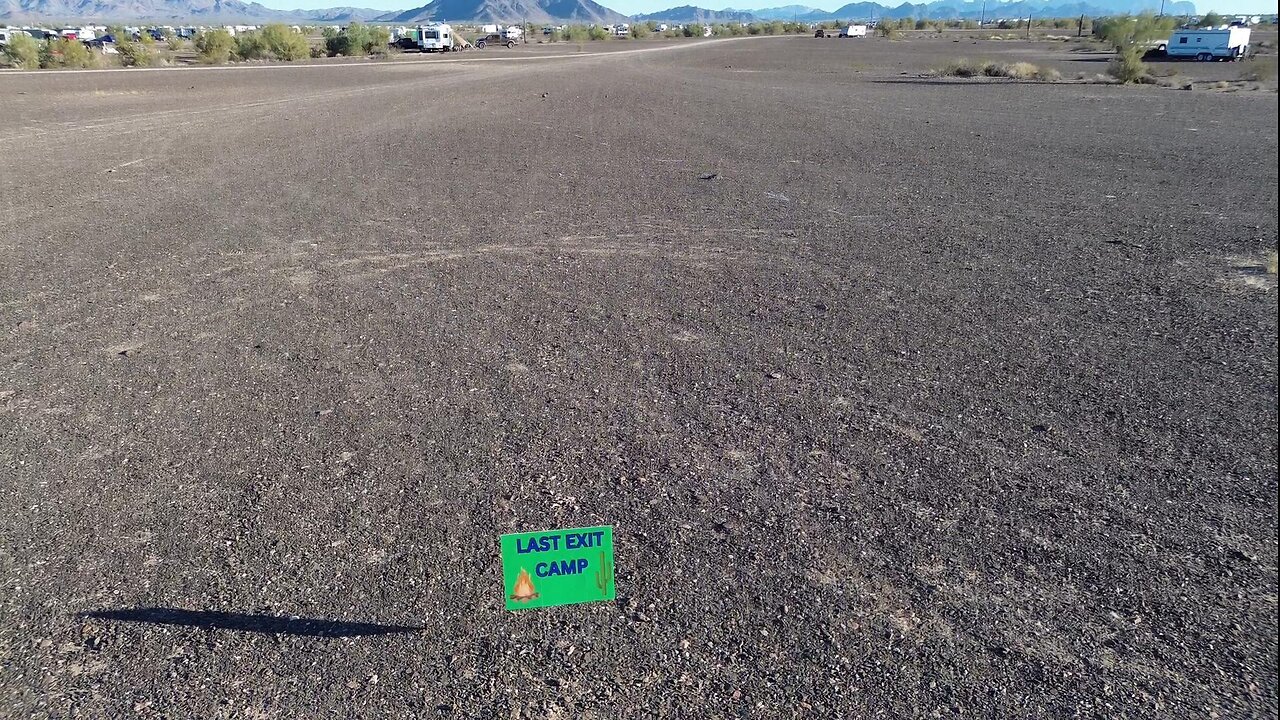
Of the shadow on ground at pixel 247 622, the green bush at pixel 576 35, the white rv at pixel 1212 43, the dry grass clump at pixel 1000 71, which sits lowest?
the shadow on ground at pixel 247 622

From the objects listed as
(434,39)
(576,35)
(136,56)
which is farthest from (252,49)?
(576,35)

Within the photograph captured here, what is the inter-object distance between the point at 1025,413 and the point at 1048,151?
→ 14.0 meters

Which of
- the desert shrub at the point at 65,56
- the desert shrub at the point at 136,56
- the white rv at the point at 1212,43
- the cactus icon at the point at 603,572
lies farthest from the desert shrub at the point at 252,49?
the cactus icon at the point at 603,572

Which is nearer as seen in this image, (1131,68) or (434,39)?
(1131,68)

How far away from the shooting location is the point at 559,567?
3.61m

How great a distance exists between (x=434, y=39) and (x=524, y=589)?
87.5 metres

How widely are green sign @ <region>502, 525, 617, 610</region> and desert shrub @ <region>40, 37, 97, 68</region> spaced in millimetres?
58466

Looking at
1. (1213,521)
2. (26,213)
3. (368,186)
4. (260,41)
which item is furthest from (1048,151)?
(260,41)

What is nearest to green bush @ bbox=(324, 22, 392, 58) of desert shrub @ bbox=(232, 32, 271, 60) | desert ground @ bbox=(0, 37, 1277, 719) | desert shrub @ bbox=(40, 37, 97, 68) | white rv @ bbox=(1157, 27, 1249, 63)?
desert shrub @ bbox=(232, 32, 271, 60)

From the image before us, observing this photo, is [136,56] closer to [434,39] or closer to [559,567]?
[434,39]

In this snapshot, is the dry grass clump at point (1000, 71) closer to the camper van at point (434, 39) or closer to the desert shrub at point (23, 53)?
the desert shrub at point (23, 53)

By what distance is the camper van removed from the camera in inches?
3270

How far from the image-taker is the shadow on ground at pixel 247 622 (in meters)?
3.99

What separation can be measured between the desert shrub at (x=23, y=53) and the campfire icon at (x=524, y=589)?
190 ft
